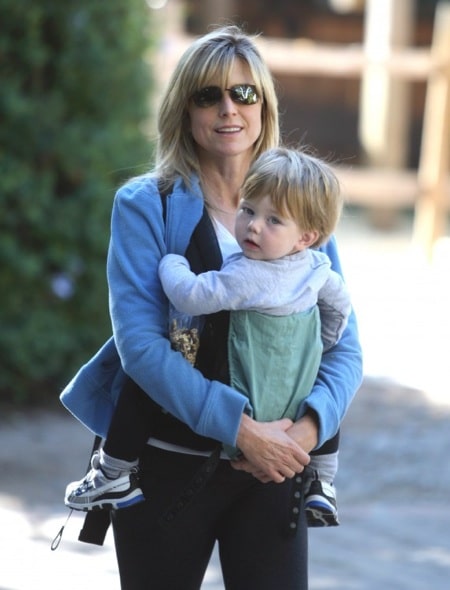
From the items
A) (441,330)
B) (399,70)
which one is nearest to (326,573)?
(441,330)

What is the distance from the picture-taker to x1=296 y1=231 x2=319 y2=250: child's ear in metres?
2.50

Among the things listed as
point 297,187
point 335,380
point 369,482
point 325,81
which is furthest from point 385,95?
point 297,187

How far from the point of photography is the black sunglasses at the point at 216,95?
8.48ft

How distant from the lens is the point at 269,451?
2.44 m

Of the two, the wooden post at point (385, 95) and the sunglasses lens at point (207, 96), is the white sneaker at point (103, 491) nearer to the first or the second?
the sunglasses lens at point (207, 96)

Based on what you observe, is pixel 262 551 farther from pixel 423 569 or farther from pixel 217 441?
pixel 423 569

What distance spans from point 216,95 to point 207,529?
2.98 feet

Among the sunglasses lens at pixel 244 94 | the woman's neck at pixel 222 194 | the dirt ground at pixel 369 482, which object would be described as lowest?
the dirt ground at pixel 369 482

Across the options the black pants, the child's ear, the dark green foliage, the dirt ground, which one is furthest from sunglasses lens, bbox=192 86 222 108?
the dark green foliage

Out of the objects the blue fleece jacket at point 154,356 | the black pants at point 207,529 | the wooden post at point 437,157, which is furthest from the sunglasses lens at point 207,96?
the wooden post at point 437,157

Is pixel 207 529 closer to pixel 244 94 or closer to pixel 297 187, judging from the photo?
pixel 297 187

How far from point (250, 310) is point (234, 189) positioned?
36 cm

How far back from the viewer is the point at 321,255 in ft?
8.49

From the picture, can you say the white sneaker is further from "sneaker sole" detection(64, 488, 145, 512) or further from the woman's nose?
the woman's nose
